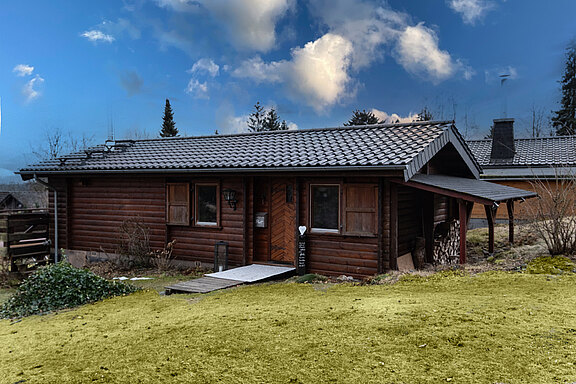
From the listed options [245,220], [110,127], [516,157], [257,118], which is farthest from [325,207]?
[257,118]

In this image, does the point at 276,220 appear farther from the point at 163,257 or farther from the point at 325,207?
the point at 163,257

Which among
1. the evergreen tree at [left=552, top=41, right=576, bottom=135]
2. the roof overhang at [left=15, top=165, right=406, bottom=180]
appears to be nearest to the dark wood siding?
the roof overhang at [left=15, top=165, right=406, bottom=180]

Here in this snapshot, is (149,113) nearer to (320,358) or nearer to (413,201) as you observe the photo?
(413,201)

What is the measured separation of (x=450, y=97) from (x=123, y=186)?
32.7m

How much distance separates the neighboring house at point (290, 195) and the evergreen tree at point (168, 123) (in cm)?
2609

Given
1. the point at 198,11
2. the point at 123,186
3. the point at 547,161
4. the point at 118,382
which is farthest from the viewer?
the point at 198,11

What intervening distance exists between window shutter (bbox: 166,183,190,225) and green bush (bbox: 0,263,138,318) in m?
3.95

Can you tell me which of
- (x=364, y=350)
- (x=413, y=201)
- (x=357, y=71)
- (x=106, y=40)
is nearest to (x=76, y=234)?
(x=413, y=201)

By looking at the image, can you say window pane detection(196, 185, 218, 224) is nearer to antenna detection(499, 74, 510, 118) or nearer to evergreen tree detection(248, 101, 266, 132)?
antenna detection(499, 74, 510, 118)

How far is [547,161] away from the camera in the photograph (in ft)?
69.4

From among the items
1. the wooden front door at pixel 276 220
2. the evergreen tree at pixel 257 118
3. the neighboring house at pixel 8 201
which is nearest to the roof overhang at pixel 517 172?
the wooden front door at pixel 276 220

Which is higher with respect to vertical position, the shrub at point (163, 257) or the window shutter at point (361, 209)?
the window shutter at point (361, 209)

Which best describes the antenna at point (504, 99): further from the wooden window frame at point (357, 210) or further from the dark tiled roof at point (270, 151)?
the wooden window frame at point (357, 210)

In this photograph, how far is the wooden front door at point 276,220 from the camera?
10492 mm
